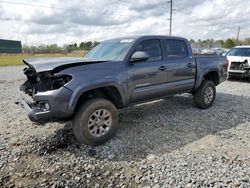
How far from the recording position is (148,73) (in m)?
4.97

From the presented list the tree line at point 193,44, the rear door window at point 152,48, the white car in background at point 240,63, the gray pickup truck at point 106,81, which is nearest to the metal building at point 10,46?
the tree line at point 193,44

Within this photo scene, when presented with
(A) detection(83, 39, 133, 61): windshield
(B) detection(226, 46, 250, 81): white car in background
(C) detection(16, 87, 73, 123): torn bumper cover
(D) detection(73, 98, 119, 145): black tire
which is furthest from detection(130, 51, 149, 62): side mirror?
(B) detection(226, 46, 250, 81): white car in background

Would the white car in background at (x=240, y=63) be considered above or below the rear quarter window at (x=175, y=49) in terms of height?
below

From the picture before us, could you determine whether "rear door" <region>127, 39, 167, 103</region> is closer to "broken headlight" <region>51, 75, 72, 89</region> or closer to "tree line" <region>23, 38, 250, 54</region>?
"broken headlight" <region>51, 75, 72, 89</region>

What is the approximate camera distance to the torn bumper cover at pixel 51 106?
3777 mm

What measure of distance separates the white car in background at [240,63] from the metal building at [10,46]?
226 ft

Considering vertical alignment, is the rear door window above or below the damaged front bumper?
above

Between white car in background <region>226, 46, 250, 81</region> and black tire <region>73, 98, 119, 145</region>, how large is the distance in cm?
894

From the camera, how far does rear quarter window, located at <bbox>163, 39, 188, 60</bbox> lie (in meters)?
5.58

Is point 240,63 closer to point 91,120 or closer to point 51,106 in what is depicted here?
point 91,120

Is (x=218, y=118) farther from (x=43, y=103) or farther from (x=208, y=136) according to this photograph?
(x=43, y=103)

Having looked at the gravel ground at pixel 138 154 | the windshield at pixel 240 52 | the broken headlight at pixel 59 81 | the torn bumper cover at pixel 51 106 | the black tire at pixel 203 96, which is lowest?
the gravel ground at pixel 138 154

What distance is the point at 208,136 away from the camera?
4.74m

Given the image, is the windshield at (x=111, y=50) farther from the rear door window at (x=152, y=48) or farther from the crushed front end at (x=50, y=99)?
the crushed front end at (x=50, y=99)
